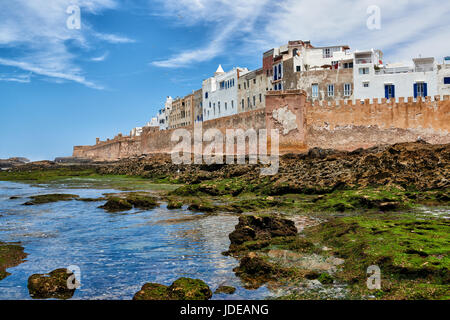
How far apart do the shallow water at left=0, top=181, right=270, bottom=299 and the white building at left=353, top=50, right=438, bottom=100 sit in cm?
3614

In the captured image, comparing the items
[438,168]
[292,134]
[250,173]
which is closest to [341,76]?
[292,134]

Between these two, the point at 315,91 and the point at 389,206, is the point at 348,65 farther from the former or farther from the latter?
the point at 389,206

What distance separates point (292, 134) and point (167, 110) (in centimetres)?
7079

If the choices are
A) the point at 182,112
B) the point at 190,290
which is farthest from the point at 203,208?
the point at 182,112

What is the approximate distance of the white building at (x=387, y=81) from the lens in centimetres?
4234

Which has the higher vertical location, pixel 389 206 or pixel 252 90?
pixel 252 90

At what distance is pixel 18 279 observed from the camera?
21.0 feet

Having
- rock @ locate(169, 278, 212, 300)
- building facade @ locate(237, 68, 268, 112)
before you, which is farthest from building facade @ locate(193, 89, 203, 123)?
rock @ locate(169, 278, 212, 300)

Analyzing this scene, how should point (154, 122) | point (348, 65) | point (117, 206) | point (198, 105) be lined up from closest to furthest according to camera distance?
point (117, 206), point (348, 65), point (198, 105), point (154, 122)

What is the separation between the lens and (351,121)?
108ft

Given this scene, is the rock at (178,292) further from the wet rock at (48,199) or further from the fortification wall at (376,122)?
the fortification wall at (376,122)

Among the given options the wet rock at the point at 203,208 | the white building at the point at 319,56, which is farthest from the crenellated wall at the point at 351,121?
the wet rock at the point at 203,208

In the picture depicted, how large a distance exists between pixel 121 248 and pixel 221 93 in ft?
192

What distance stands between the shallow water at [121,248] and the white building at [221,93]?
49015 mm
